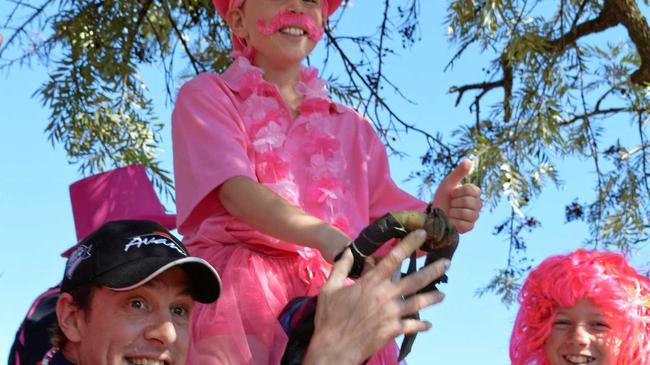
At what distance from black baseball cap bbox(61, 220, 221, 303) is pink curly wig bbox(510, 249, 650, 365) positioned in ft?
4.58

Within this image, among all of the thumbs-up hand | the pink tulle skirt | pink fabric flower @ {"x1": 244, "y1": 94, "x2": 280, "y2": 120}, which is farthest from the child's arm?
the thumbs-up hand

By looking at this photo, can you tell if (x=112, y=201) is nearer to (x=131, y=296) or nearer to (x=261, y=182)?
(x=261, y=182)

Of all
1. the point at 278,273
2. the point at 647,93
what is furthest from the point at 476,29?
the point at 278,273

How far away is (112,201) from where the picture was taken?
3.53 m

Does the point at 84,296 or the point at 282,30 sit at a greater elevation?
the point at 282,30

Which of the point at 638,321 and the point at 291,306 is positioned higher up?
the point at 638,321

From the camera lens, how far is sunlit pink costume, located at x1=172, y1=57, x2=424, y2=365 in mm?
2588

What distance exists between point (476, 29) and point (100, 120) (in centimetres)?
164

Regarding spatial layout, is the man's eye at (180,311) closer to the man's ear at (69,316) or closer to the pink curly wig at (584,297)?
the man's ear at (69,316)

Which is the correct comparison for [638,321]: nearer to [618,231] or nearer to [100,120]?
[618,231]

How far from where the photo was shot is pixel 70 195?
3.67 metres

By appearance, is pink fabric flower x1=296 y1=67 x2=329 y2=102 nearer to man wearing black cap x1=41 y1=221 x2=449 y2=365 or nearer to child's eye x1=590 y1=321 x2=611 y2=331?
man wearing black cap x1=41 y1=221 x2=449 y2=365

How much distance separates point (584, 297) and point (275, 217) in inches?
47.7

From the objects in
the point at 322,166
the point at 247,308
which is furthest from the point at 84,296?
the point at 322,166
